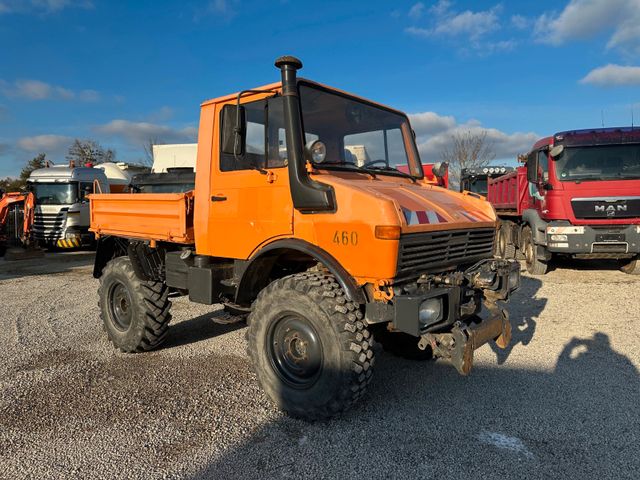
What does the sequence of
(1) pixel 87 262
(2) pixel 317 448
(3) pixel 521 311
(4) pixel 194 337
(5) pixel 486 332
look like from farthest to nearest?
1. (1) pixel 87 262
2. (3) pixel 521 311
3. (4) pixel 194 337
4. (5) pixel 486 332
5. (2) pixel 317 448

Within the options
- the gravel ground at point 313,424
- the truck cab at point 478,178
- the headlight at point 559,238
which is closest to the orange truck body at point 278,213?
the gravel ground at point 313,424

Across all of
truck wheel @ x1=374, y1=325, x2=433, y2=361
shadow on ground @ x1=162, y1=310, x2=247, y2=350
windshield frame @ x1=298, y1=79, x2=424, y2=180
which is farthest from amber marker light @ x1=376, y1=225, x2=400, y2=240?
shadow on ground @ x1=162, y1=310, x2=247, y2=350

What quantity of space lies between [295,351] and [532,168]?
7719 mm

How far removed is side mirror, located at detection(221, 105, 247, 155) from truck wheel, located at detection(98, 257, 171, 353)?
81.7 inches

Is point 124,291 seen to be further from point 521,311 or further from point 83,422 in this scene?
point 521,311

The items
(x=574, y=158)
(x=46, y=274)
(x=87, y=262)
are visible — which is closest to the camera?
(x=574, y=158)

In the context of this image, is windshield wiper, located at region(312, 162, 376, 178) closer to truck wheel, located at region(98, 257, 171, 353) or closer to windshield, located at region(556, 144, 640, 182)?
truck wheel, located at region(98, 257, 171, 353)

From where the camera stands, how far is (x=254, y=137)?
3.79 m

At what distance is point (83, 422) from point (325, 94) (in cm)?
325

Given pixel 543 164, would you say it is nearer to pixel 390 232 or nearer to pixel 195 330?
pixel 195 330

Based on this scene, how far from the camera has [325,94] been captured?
393 cm

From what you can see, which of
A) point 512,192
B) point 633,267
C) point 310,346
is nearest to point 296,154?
point 310,346

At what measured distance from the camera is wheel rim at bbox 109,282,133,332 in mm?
5266

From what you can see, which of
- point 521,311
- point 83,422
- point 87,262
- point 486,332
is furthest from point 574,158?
point 87,262
